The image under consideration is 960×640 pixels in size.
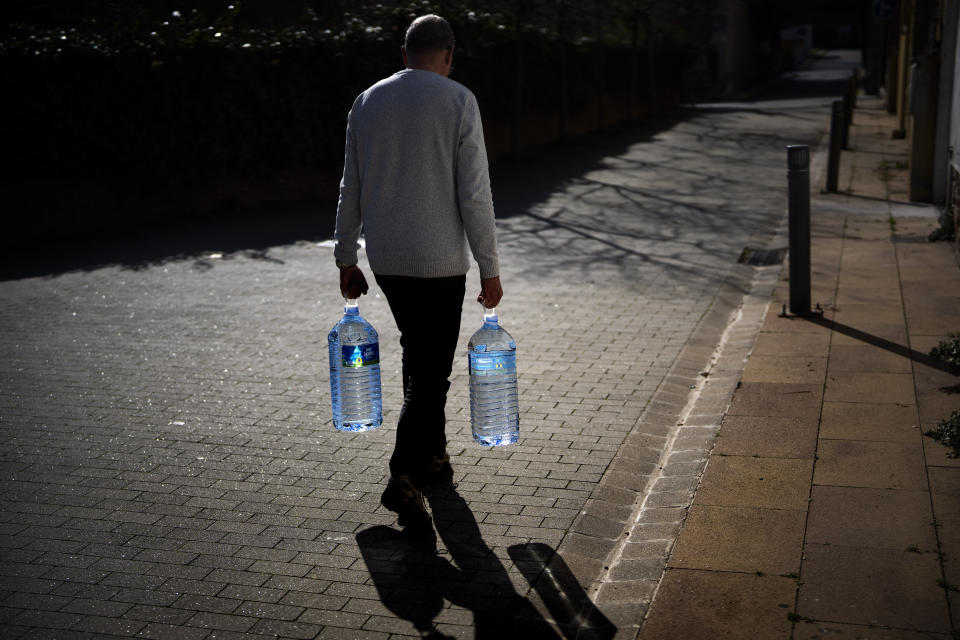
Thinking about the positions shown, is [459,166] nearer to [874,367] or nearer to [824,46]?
[874,367]

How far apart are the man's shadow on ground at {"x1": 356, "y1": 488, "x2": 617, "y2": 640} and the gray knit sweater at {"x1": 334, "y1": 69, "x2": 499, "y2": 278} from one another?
3.54 feet

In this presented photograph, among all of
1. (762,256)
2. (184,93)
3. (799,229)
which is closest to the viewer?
(799,229)

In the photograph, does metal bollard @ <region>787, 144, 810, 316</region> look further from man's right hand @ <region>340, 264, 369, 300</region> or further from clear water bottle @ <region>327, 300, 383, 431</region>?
man's right hand @ <region>340, 264, 369, 300</region>

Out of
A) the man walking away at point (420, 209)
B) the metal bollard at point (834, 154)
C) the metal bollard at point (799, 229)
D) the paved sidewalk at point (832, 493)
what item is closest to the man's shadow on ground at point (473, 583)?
the man walking away at point (420, 209)

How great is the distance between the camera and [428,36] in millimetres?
3994

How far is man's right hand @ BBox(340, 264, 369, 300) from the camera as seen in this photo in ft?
14.0

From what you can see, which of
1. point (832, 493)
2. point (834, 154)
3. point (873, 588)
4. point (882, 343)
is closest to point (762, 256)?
point (882, 343)

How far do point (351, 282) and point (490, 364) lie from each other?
29.3 inches

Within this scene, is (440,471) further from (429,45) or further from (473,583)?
(429,45)

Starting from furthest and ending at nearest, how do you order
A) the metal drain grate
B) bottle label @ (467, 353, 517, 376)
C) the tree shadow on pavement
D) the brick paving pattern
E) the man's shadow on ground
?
1. the metal drain grate
2. the tree shadow on pavement
3. bottle label @ (467, 353, 517, 376)
4. the brick paving pattern
5. the man's shadow on ground

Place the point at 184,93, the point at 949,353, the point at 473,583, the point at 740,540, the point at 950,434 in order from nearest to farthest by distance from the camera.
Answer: the point at 473,583, the point at 740,540, the point at 950,434, the point at 949,353, the point at 184,93

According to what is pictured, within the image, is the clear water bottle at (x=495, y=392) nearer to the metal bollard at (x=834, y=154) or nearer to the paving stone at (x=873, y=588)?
the paving stone at (x=873, y=588)

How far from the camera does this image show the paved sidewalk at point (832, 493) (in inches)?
133

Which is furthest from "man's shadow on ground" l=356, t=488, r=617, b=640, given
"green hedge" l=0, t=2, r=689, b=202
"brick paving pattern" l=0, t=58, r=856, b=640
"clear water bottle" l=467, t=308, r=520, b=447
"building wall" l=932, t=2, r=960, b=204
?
"green hedge" l=0, t=2, r=689, b=202
